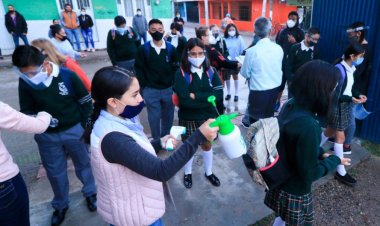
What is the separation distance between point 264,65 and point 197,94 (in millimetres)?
1359

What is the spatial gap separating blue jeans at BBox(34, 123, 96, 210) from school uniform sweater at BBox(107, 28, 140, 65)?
3097 mm

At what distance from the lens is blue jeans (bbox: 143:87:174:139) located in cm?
385

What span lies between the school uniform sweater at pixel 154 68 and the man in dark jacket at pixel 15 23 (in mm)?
9382

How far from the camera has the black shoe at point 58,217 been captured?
283 cm

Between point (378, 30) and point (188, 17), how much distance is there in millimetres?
31357

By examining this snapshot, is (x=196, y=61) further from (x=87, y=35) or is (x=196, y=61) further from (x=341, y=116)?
(x=87, y=35)

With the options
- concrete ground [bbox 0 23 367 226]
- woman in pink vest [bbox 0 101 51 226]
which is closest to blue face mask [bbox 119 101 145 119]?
woman in pink vest [bbox 0 101 51 226]

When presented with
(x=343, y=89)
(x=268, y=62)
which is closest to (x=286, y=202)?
(x=343, y=89)

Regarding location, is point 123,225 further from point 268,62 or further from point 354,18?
point 354,18

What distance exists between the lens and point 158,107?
3.98 meters

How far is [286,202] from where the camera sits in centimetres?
201

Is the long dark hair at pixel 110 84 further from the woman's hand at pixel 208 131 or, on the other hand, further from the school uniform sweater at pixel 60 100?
the school uniform sweater at pixel 60 100

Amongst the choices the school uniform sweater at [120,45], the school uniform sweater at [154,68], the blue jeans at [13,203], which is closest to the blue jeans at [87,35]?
the school uniform sweater at [120,45]

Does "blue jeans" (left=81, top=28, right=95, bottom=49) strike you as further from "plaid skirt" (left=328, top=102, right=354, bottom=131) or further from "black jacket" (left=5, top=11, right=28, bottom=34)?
"plaid skirt" (left=328, top=102, right=354, bottom=131)
